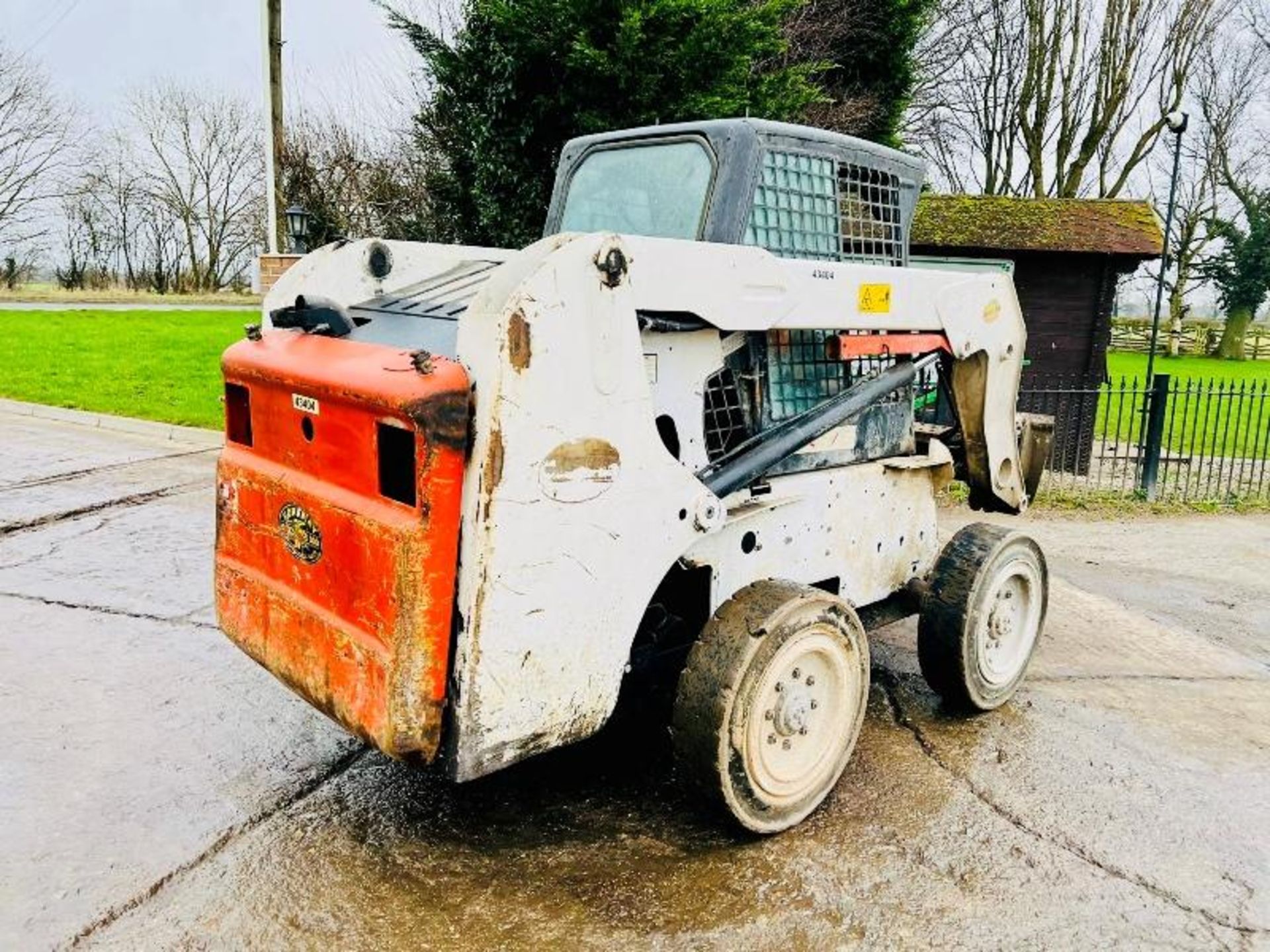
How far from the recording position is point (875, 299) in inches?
135

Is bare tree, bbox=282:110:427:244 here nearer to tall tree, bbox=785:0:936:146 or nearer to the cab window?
tall tree, bbox=785:0:936:146

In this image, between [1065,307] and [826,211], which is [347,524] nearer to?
[826,211]

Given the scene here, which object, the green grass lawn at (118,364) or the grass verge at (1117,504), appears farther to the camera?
the green grass lawn at (118,364)

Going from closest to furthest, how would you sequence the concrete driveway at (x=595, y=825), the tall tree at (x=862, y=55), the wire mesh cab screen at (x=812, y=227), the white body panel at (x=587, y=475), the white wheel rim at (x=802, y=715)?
1. the white body panel at (x=587, y=475)
2. the concrete driveway at (x=595, y=825)
3. the white wheel rim at (x=802, y=715)
4. the wire mesh cab screen at (x=812, y=227)
5. the tall tree at (x=862, y=55)

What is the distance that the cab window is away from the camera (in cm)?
337

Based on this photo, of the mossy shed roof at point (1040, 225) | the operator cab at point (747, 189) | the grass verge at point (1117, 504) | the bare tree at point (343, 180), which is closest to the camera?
the operator cab at point (747, 189)

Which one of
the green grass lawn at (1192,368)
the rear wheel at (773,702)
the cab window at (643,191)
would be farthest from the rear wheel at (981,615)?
the green grass lawn at (1192,368)

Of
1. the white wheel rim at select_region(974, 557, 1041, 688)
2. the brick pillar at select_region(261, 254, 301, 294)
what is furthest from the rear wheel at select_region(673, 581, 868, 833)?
the brick pillar at select_region(261, 254, 301, 294)

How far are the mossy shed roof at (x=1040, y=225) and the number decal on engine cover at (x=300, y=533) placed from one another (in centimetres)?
1060

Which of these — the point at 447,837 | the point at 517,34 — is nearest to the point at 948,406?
the point at 447,837

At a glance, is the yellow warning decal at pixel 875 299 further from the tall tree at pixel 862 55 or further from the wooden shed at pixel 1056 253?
the tall tree at pixel 862 55

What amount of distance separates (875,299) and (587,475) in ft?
4.70

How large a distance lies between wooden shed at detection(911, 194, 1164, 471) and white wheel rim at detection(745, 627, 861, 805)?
9.56 metres

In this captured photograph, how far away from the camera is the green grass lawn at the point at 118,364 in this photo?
10.8 metres
